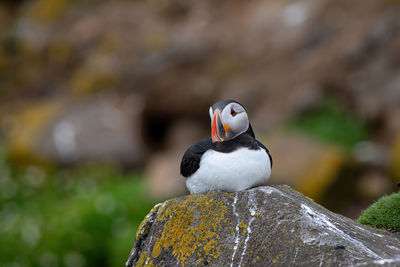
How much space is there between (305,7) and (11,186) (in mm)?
8281

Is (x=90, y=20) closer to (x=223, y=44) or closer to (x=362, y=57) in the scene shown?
(x=223, y=44)

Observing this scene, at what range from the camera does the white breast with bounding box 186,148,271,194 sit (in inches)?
157

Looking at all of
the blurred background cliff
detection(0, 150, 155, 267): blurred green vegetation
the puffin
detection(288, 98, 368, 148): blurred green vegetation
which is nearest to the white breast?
the puffin

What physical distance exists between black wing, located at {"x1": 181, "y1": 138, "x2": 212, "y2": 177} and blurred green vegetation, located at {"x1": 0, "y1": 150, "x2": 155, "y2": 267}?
5796 millimetres

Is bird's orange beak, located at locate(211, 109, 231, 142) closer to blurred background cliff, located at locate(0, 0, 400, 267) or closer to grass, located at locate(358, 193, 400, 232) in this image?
grass, located at locate(358, 193, 400, 232)

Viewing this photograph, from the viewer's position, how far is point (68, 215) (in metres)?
10.8

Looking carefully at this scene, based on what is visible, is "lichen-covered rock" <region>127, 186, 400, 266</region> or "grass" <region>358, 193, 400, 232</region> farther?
"grass" <region>358, 193, 400, 232</region>

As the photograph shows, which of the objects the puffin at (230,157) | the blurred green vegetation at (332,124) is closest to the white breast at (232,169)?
the puffin at (230,157)

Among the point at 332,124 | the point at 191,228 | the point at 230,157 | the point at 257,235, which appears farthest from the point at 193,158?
the point at 332,124

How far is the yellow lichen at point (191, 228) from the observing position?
3.84 m

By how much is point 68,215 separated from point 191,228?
7.38m

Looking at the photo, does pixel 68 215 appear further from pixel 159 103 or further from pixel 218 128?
pixel 218 128

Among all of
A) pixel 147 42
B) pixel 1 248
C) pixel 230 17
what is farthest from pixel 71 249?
pixel 230 17

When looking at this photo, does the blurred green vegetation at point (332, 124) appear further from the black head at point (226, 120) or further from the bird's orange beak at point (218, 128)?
the bird's orange beak at point (218, 128)
